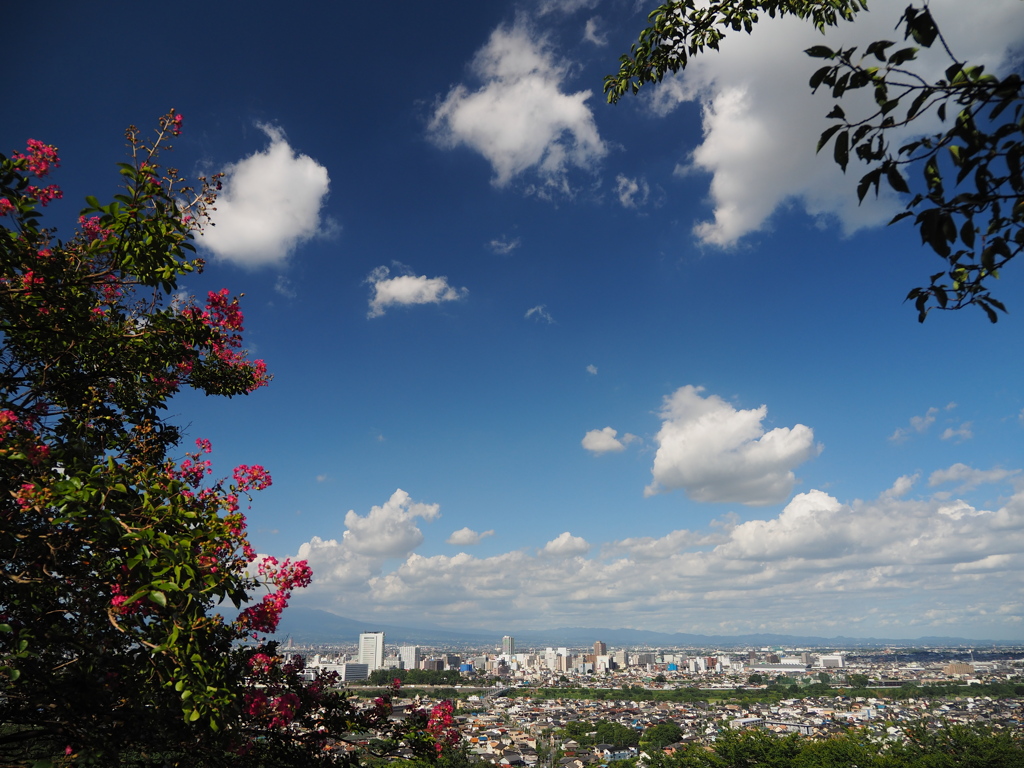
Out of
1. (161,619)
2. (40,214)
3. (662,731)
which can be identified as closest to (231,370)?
(40,214)

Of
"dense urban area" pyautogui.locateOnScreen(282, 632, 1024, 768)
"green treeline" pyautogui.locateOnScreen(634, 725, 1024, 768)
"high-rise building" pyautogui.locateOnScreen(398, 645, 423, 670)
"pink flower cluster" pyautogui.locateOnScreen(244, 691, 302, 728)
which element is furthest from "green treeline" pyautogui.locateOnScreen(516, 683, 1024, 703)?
"pink flower cluster" pyautogui.locateOnScreen(244, 691, 302, 728)

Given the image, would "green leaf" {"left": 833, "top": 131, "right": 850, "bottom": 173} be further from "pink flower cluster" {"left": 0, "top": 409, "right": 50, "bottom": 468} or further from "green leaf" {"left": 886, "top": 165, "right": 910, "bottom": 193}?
"pink flower cluster" {"left": 0, "top": 409, "right": 50, "bottom": 468}

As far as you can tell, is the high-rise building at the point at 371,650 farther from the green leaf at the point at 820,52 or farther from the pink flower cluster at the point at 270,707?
the green leaf at the point at 820,52

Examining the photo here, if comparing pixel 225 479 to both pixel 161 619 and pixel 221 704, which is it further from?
pixel 221 704

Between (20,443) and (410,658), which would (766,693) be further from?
(20,443)

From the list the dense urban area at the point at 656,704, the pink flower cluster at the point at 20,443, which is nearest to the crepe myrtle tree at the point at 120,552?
the pink flower cluster at the point at 20,443

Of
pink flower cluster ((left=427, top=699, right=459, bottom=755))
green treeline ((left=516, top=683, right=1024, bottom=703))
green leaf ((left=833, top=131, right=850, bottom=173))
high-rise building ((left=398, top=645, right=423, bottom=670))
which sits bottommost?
high-rise building ((left=398, top=645, right=423, bottom=670))
